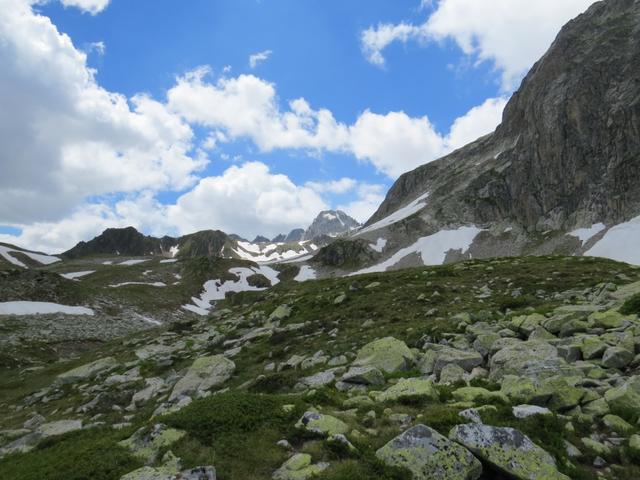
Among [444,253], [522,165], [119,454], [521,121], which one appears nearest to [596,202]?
[522,165]

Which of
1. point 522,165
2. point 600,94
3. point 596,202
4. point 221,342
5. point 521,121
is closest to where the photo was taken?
point 221,342

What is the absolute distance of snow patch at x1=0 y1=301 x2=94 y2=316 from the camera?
60.1 m

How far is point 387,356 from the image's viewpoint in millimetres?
17156

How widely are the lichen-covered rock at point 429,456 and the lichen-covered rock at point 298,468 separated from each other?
53.6 inches

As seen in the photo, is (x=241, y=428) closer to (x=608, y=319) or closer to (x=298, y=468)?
(x=298, y=468)

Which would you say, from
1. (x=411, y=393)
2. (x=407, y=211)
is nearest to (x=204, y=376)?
(x=411, y=393)

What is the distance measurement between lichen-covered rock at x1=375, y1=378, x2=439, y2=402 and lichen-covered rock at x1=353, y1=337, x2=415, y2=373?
12.5 ft

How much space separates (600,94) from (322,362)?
157340 millimetres

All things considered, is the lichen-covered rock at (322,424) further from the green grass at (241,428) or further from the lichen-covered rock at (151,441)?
the lichen-covered rock at (151,441)

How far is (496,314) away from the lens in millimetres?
21938

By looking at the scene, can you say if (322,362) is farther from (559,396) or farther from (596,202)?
(596,202)

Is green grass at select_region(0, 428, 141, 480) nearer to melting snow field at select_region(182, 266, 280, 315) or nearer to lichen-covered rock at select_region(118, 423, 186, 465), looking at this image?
lichen-covered rock at select_region(118, 423, 186, 465)

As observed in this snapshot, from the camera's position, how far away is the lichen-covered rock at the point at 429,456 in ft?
26.5

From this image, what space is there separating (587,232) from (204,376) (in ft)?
431
